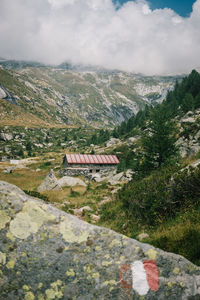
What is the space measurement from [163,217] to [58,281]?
6.63 meters

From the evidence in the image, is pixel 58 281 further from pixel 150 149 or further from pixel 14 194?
pixel 150 149

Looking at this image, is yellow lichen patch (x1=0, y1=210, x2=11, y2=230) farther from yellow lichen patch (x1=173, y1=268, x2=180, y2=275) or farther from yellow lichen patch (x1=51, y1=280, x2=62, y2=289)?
yellow lichen patch (x1=173, y1=268, x2=180, y2=275)

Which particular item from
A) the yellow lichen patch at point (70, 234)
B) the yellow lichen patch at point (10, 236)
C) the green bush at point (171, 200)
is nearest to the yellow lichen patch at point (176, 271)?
the yellow lichen patch at point (70, 234)

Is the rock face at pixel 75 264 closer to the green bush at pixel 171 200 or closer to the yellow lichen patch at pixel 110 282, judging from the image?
the yellow lichen patch at pixel 110 282

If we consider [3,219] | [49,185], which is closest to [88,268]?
[3,219]

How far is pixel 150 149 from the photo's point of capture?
84.1 ft

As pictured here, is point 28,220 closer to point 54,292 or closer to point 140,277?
point 54,292

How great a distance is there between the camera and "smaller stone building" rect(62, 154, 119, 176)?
2161 inches

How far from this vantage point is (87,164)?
56.7 meters

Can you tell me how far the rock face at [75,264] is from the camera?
12.0 ft

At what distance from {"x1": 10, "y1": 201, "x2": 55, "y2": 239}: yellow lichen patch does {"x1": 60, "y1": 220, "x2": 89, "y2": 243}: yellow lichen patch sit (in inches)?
12.6

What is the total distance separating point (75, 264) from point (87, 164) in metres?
52.9

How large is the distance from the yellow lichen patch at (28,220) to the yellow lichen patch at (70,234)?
0.32m

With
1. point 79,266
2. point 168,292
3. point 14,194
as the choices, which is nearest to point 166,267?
point 168,292
